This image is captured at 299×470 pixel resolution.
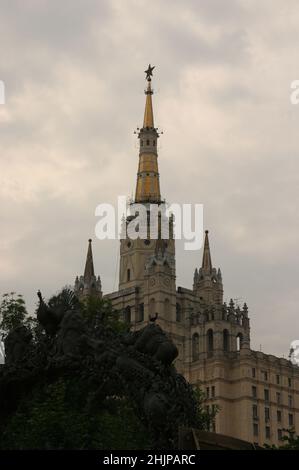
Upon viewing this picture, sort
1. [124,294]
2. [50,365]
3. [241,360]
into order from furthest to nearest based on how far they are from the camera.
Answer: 1. [124,294]
2. [241,360]
3. [50,365]

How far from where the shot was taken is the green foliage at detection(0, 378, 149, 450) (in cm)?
2386

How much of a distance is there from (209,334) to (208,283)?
790 centimetres

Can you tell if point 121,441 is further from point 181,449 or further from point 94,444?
point 181,449

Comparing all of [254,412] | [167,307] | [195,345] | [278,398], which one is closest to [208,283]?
[167,307]

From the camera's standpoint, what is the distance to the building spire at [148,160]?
107250 mm

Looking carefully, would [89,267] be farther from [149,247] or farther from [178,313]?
[178,313]

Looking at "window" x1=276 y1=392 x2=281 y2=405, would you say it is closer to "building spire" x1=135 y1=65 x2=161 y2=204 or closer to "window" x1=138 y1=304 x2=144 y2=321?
"window" x1=138 y1=304 x2=144 y2=321

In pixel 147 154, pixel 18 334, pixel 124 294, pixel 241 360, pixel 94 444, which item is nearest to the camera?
pixel 18 334

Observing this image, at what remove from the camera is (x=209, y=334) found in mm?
97062

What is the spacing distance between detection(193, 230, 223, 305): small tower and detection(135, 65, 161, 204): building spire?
9.36 m

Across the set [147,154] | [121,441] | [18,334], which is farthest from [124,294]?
[18,334]
